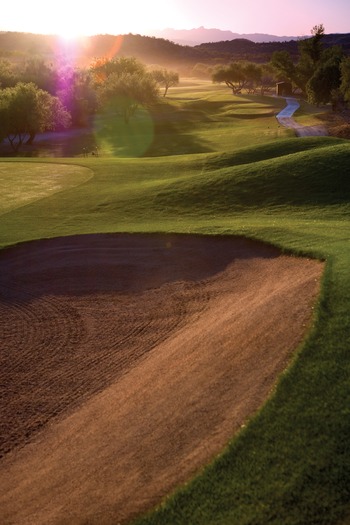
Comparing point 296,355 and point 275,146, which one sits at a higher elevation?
point 275,146

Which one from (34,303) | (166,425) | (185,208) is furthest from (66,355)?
(185,208)

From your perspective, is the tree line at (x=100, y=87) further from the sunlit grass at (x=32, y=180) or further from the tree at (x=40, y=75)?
the sunlit grass at (x=32, y=180)

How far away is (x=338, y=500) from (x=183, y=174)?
3266cm

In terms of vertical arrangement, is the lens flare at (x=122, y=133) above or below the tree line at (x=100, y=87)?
below

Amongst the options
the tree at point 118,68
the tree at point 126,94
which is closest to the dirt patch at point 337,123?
the tree at point 126,94

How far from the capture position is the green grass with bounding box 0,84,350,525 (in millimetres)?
8930

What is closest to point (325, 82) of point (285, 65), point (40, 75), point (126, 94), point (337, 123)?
point (337, 123)

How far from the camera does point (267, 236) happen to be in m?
22.3

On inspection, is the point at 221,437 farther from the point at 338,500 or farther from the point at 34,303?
the point at 34,303

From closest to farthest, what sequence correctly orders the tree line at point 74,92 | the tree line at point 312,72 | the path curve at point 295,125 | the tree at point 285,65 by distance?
the path curve at point 295,125
the tree line at point 312,72
the tree line at point 74,92
the tree at point 285,65

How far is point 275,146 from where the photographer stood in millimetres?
42406

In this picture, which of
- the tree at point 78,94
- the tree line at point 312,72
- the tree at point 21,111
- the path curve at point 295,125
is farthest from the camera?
the tree at point 78,94

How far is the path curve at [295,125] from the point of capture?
218 feet

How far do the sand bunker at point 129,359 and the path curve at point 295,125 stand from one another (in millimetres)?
48161
